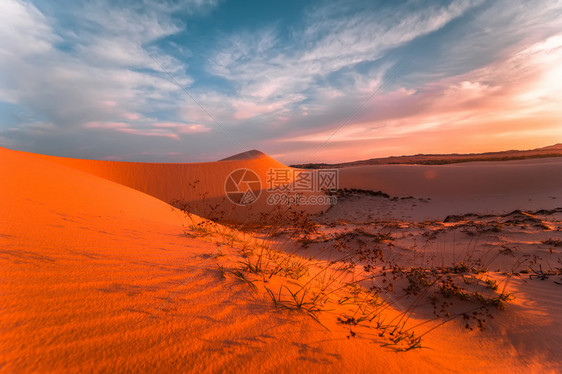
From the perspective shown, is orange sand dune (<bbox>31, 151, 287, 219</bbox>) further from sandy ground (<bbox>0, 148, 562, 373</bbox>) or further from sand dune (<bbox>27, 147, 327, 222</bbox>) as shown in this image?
A: sandy ground (<bbox>0, 148, 562, 373</bbox>)

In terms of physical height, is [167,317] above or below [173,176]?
below

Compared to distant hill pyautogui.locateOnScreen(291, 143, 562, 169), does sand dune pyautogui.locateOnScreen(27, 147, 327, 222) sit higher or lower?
lower

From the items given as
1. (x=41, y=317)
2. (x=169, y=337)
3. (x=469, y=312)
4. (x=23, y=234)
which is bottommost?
(x=469, y=312)

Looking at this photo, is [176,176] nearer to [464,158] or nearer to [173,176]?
[173,176]

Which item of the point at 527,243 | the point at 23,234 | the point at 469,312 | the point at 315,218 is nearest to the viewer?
the point at 23,234

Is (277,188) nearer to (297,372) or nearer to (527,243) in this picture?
(527,243)

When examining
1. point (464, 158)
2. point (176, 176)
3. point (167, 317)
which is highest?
point (464, 158)

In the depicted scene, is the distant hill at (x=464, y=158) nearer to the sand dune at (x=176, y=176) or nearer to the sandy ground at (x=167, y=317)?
the sand dune at (x=176, y=176)

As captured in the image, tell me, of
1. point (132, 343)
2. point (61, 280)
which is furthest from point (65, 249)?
point (132, 343)

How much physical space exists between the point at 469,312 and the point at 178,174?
69.1 feet

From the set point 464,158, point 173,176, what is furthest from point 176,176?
point 464,158

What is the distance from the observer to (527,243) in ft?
15.5

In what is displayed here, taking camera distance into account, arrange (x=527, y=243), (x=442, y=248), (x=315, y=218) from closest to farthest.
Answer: (x=527, y=243), (x=442, y=248), (x=315, y=218)

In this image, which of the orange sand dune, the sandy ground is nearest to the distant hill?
the orange sand dune
